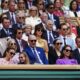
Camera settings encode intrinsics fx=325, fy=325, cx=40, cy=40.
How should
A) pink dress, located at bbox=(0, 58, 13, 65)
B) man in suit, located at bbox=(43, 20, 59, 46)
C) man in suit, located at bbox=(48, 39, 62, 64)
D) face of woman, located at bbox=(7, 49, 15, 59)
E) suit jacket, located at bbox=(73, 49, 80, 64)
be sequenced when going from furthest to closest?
man in suit, located at bbox=(43, 20, 59, 46) < suit jacket, located at bbox=(73, 49, 80, 64) < man in suit, located at bbox=(48, 39, 62, 64) < face of woman, located at bbox=(7, 49, 15, 59) < pink dress, located at bbox=(0, 58, 13, 65)

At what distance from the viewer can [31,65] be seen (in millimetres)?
4773

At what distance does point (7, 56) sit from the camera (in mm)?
4957

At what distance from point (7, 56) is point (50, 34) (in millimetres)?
898

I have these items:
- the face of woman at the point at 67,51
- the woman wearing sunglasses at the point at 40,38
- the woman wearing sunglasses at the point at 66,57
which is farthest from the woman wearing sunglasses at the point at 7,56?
the face of woman at the point at 67,51

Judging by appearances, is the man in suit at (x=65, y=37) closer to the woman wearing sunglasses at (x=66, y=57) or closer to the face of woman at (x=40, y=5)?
the woman wearing sunglasses at (x=66, y=57)

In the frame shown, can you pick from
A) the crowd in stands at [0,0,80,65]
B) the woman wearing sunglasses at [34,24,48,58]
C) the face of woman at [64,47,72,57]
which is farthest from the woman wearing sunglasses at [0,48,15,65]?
the face of woman at [64,47,72,57]

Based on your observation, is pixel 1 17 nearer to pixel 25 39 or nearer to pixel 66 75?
→ pixel 25 39

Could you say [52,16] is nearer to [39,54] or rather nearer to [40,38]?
[40,38]

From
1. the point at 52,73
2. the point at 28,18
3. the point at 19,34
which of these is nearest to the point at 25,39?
the point at 19,34

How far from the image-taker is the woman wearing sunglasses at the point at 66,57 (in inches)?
197

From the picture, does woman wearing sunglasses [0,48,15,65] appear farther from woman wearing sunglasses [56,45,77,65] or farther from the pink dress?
woman wearing sunglasses [56,45,77,65]

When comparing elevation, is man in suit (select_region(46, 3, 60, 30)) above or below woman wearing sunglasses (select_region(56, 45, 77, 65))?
above

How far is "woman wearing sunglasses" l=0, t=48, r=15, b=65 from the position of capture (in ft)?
15.9

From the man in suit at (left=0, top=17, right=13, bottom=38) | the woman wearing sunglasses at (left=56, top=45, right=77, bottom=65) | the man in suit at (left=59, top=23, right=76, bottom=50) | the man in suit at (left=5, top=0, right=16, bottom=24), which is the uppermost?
the man in suit at (left=5, top=0, right=16, bottom=24)
